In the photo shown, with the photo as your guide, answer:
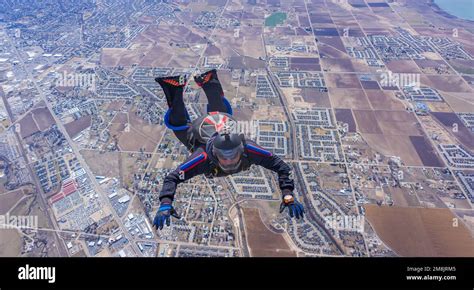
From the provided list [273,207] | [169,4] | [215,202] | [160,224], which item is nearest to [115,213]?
[215,202]

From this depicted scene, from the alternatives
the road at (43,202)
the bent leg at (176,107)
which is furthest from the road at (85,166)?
the bent leg at (176,107)

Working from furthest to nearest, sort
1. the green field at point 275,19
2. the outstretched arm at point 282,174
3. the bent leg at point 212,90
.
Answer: the green field at point 275,19
the bent leg at point 212,90
the outstretched arm at point 282,174

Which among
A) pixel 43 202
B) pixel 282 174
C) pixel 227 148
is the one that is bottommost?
pixel 43 202

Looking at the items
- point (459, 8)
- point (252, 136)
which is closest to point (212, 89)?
point (252, 136)

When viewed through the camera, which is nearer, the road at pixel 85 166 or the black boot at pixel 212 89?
the black boot at pixel 212 89

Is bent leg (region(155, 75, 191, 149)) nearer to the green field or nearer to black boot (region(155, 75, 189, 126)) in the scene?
black boot (region(155, 75, 189, 126))

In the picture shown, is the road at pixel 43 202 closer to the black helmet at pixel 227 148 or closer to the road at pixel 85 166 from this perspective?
the road at pixel 85 166

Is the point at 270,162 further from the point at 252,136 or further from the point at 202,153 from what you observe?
the point at 252,136
